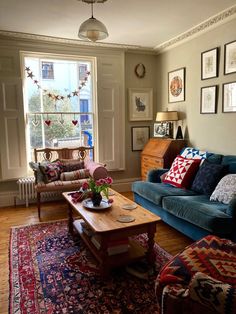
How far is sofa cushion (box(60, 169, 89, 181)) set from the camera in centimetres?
387

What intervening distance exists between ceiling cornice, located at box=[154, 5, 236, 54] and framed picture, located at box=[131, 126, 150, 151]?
146 centimetres

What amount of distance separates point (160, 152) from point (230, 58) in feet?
5.44

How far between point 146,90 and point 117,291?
149 inches

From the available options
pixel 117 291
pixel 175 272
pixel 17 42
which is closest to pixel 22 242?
pixel 117 291

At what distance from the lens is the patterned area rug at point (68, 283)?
1.86 metres

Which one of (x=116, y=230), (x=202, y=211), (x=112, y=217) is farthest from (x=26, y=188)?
(x=202, y=211)

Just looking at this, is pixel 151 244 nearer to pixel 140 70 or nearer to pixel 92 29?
pixel 92 29

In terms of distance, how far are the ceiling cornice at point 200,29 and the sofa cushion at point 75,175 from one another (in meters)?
2.54

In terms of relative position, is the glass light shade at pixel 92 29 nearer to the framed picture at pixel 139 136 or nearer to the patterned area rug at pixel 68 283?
the patterned area rug at pixel 68 283

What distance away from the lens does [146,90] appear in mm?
4969

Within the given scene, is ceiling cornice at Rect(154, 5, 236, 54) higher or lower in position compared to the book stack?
higher

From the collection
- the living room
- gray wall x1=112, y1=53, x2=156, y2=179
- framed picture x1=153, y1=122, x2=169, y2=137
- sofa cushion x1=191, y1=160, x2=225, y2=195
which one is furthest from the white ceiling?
sofa cushion x1=191, y1=160, x2=225, y2=195

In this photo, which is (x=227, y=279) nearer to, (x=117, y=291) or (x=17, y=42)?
(x=117, y=291)

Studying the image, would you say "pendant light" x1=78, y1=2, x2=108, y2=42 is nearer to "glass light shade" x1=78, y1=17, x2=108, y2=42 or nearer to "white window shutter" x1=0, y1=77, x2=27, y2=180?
"glass light shade" x1=78, y1=17, x2=108, y2=42
